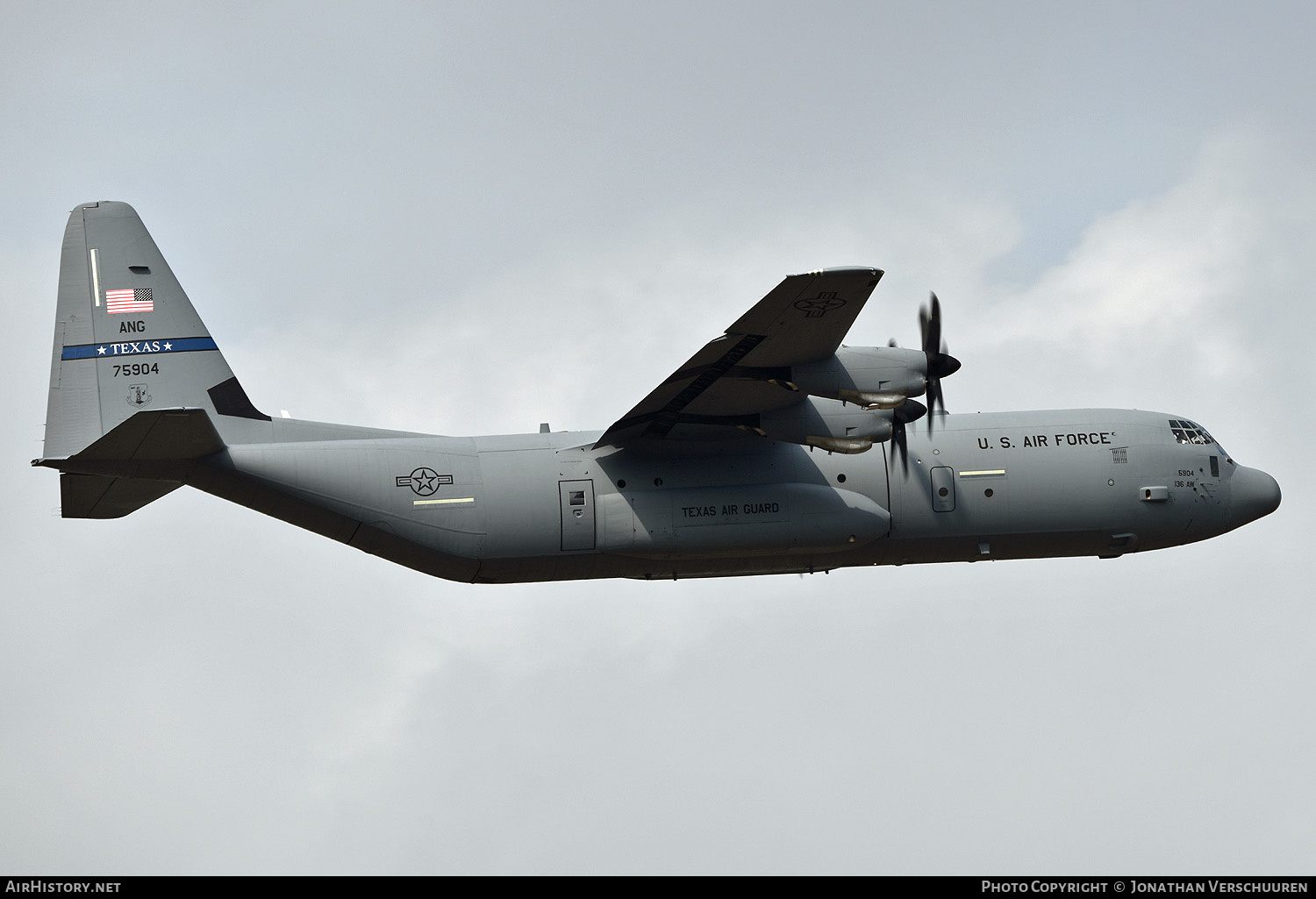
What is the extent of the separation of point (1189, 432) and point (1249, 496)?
1.69m

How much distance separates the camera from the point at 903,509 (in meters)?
27.2

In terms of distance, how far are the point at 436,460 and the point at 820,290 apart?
7.76 meters

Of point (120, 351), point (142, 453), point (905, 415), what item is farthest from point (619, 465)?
point (120, 351)

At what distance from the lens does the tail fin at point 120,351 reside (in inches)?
1011

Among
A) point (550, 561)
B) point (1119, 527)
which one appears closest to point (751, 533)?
point (550, 561)

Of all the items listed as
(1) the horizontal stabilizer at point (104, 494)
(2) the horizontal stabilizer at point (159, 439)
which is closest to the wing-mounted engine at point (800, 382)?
(2) the horizontal stabilizer at point (159, 439)

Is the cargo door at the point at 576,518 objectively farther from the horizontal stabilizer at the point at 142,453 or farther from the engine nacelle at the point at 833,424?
the horizontal stabilizer at the point at 142,453

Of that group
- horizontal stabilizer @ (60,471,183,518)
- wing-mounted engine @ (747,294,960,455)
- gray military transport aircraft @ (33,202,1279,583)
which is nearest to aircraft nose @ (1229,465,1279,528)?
gray military transport aircraft @ (33,202,1279,583)

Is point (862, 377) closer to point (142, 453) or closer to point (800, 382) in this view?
point (800, 382)

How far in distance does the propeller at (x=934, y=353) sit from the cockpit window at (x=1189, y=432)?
6.07 metres

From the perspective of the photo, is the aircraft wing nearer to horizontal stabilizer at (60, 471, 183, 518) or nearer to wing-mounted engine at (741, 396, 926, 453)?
wing-mounted engine at (741, 396, 926, 453)

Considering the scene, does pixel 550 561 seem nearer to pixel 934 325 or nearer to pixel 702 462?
pixel 702 462

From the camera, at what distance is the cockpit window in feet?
94.9

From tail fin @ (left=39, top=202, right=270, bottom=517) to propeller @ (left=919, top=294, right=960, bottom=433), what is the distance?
11891mm
